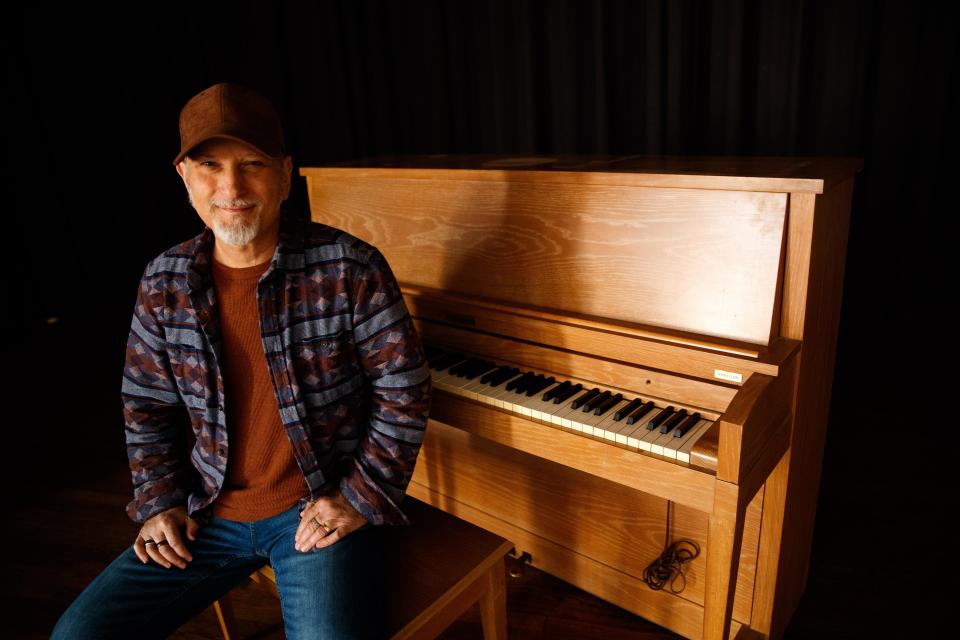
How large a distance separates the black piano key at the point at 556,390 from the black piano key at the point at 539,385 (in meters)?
0.03

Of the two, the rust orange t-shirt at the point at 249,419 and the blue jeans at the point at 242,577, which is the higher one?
the rust orange t-shirt at the point at 249,419

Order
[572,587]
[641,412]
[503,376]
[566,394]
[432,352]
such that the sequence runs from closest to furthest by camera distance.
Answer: [641,412] < [566,394] < [503,376] < [432,352] < [572,587]

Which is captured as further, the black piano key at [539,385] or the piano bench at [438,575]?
the black piano key at [539,385]

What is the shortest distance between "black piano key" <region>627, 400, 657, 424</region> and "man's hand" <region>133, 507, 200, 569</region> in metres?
1.02

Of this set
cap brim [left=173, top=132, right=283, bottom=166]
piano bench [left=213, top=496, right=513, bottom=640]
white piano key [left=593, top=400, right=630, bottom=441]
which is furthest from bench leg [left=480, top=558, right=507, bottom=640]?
cap brim [left=173, top=132, right=283, bottom=166]

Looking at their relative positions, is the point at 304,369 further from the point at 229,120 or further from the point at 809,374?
the point at 809,374

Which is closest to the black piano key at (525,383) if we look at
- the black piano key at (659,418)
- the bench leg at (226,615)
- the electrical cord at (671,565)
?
the black piano key at (659,418)

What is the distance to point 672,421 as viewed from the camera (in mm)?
1614

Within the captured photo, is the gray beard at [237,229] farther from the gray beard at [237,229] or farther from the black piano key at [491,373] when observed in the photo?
the black piano key at [491,373]

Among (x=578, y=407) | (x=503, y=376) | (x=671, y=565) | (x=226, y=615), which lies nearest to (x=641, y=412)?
(x=578, y=407)

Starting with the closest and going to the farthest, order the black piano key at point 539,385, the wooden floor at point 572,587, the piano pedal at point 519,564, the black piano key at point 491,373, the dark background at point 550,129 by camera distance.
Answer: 1. the black piano key at point 539,385
2. the black piano key at point 491,373
3. the wooden floor at point 572,587
4. the piano pedal at point 519,564
5. the dark background at point 550,129

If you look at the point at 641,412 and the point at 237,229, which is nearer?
the point at 237,229

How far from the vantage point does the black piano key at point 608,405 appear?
1687mm

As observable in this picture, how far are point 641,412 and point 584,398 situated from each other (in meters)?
0.16
